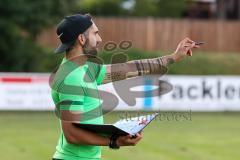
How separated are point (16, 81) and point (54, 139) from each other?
7.30 m

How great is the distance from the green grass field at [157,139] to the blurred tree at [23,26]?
7.05 meters

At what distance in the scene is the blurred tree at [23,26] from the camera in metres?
28.5

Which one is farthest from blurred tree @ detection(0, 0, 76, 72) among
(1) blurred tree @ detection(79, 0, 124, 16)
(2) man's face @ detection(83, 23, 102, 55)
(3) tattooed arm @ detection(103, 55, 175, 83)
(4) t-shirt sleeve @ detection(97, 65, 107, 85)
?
(2) man's face @ detection(83, 23, 102, 55)

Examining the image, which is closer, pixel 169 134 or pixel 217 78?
pixel 169 134

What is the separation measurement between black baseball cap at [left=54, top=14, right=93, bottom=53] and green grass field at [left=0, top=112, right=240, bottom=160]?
23.8 ft

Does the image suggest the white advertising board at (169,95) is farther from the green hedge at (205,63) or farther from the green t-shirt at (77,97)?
the green t-shirt at (77,97)

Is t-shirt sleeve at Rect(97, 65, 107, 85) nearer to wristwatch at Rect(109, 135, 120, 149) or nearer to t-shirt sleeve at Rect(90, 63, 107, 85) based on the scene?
t-shirt sleeve at Rect(90, 63, 107, 85)

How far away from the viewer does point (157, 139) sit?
15.5 meters

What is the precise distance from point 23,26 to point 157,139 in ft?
49.8

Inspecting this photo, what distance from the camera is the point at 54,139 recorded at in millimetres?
15383

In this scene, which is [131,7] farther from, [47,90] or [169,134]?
[169,134]

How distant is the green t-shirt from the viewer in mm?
5051

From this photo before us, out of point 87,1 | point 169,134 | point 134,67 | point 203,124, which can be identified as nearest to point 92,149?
point 134,67

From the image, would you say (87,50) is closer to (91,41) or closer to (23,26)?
(91,41)
